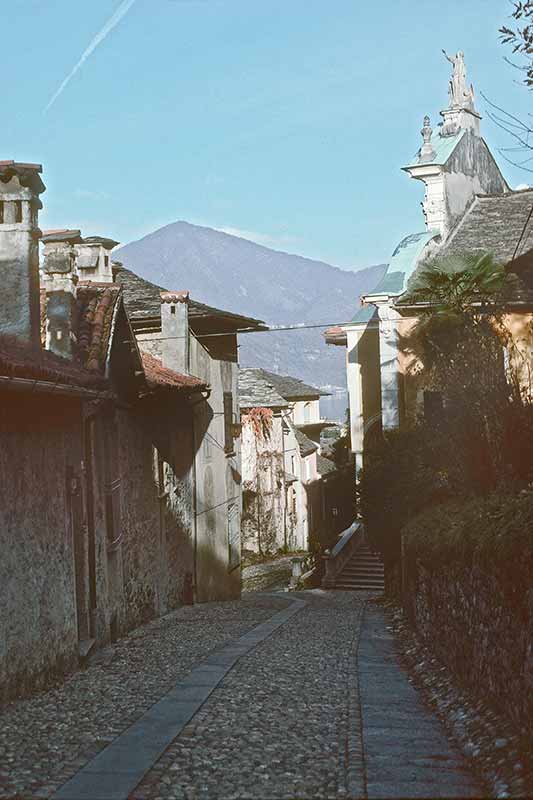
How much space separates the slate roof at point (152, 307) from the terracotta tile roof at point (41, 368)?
34.1 ft

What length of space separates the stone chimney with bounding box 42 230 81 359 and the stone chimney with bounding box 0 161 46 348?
104 centimetres

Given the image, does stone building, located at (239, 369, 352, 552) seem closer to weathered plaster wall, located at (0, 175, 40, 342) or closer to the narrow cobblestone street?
the narrow cobblestone street

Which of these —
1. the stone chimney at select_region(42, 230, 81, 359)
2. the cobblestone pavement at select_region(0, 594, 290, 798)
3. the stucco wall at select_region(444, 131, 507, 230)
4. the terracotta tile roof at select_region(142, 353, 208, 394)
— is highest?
the stucco wall at select_region(444, 131, 507, 230)

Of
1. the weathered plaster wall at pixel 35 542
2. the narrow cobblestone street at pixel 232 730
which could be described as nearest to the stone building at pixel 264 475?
the narrow cobblestone street at pixel 232 730

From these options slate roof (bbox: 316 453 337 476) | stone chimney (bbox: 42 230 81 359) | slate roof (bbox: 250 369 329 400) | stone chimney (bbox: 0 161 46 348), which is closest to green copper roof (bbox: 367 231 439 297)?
stone chimney (bbox: 42 230 81 359)

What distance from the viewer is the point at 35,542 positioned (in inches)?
414

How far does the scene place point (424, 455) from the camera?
20094mm

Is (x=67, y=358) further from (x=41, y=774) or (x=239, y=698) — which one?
(x=41, y=774)

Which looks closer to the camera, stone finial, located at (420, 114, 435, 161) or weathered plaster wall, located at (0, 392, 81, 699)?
weathered plaster wall, located at (0, 392, 81, 699)

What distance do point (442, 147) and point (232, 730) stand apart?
81.1ft

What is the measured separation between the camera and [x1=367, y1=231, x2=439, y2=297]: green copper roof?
26391mm

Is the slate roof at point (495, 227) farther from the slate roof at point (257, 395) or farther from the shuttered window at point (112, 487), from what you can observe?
the slate roof at point (257, 395)

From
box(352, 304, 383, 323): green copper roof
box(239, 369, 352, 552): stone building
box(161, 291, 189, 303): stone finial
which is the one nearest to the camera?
box(161, 291, 189, 303): stone finial

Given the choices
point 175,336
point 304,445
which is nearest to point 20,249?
point 175,336
